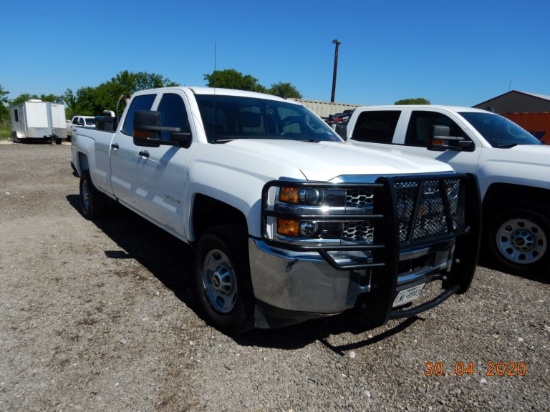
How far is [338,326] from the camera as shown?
349 cm

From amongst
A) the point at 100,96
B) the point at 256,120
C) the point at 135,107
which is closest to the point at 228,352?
the point at 256,120

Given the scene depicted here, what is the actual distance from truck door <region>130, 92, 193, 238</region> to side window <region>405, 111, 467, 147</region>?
139 inches

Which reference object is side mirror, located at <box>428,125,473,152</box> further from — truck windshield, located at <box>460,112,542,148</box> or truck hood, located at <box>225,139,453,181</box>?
truck hood, located at <box>225,139,453,181</box>

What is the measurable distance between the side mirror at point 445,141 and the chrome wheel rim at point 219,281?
127 inches

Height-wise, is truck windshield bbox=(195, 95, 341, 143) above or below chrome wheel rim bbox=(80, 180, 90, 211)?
above

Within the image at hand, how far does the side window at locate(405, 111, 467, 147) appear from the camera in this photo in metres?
5.83

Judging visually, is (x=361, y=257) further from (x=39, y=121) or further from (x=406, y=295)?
(x=39, y=121)

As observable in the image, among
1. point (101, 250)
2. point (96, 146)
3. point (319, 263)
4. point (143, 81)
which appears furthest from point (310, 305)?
point (143, 81)

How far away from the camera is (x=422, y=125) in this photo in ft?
19.8

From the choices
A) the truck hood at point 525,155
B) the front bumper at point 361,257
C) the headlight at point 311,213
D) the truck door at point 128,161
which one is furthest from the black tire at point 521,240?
the truck door at point 128,161

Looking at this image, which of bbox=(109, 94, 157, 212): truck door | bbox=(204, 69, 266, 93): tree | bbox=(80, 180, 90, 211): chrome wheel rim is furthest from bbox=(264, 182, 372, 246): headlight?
bbox=(204, 69, 266, 93): tree

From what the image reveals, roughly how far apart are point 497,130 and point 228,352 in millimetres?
4656

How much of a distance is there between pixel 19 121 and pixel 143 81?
41.3m

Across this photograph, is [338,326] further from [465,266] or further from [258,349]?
[465,266]
